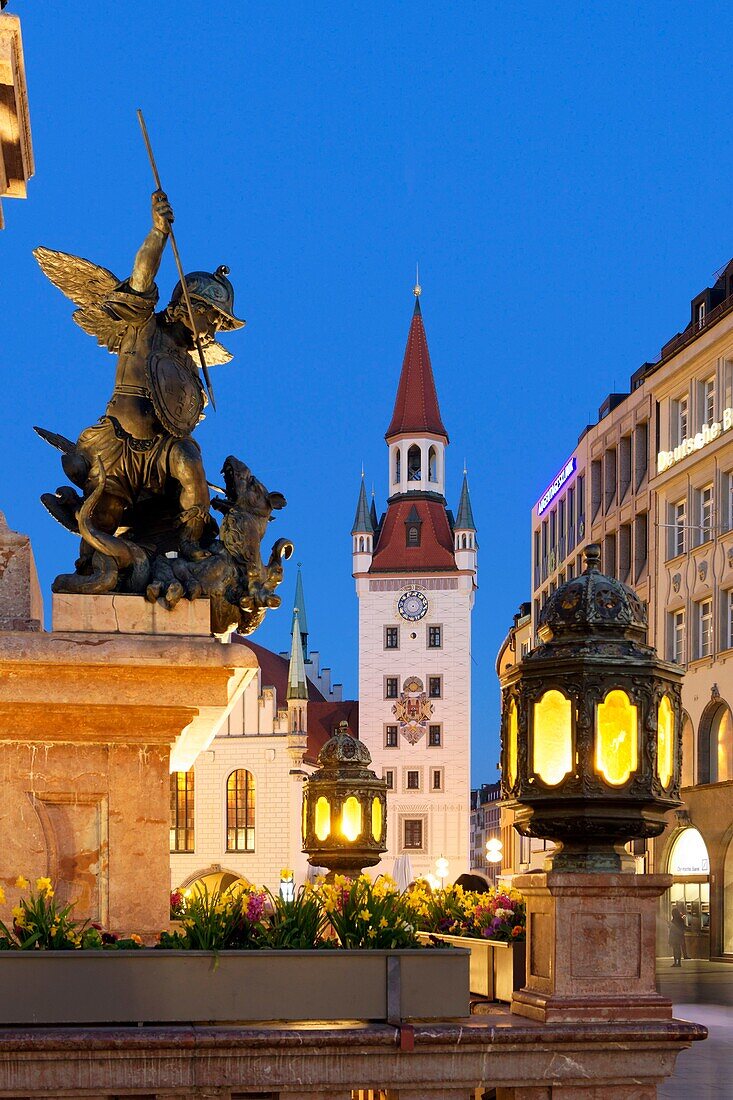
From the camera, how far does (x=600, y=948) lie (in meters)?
6.36

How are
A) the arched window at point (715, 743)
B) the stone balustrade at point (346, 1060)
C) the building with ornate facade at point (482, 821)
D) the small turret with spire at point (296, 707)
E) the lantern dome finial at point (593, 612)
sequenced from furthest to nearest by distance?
the building with ornate facade at point (482, 821), the small turret with spire at point (296, 707), the arched window at point (715, 743), the lantern dome finial at point (593, 612), the stone balustrade at point (346, 1060)

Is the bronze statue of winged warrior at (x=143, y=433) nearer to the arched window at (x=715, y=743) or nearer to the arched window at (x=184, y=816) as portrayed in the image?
the arched window at (x=715, y=743)

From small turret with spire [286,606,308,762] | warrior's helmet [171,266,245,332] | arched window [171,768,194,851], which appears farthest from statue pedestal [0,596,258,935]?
Result: small turret with spire [286,606,308,762]

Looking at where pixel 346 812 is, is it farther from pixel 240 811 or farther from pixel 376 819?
pixel 240 811

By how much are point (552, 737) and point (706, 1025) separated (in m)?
10.8

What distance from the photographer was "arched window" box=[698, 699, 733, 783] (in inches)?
1580

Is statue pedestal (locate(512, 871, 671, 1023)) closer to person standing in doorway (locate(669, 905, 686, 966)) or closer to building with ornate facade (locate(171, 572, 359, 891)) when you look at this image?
person standing in doorway (locate(669, 905, 686, 966))

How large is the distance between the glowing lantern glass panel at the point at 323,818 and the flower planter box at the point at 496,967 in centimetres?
1079

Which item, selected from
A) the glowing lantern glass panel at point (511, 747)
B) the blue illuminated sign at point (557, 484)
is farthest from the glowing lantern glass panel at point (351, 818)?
the blue illuminated sign at point (557, 484)

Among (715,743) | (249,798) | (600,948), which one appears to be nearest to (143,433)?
(600,948)

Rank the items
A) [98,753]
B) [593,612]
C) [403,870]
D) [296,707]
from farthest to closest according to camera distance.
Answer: [296,707] → [403,870] → [98,753] → [593,612]

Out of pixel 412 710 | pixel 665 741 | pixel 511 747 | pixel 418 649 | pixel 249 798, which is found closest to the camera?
pixel 665 741

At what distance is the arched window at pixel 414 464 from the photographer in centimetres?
11106

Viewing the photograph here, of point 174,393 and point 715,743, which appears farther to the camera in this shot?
point 715,743
